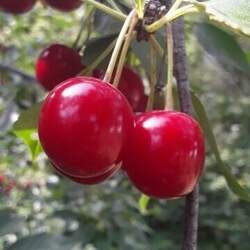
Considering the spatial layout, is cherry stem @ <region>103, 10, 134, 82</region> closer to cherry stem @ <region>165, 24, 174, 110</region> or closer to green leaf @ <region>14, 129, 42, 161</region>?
cherry stem @ <region>165, 24, 174, 110</region>

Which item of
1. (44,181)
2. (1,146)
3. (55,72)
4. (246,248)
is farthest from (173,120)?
(246,248)

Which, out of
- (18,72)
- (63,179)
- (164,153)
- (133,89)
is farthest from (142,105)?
(63,179)

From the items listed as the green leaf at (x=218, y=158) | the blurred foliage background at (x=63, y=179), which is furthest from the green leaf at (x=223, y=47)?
the green leaf at (x=218, y=158)

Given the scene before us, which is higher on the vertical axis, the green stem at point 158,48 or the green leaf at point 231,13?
the green leaf at point 231,13

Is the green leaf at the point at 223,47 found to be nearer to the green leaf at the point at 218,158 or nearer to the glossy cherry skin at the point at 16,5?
the green leaf at the point at 218,158

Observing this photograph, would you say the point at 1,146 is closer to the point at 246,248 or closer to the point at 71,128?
the point at 71,128
